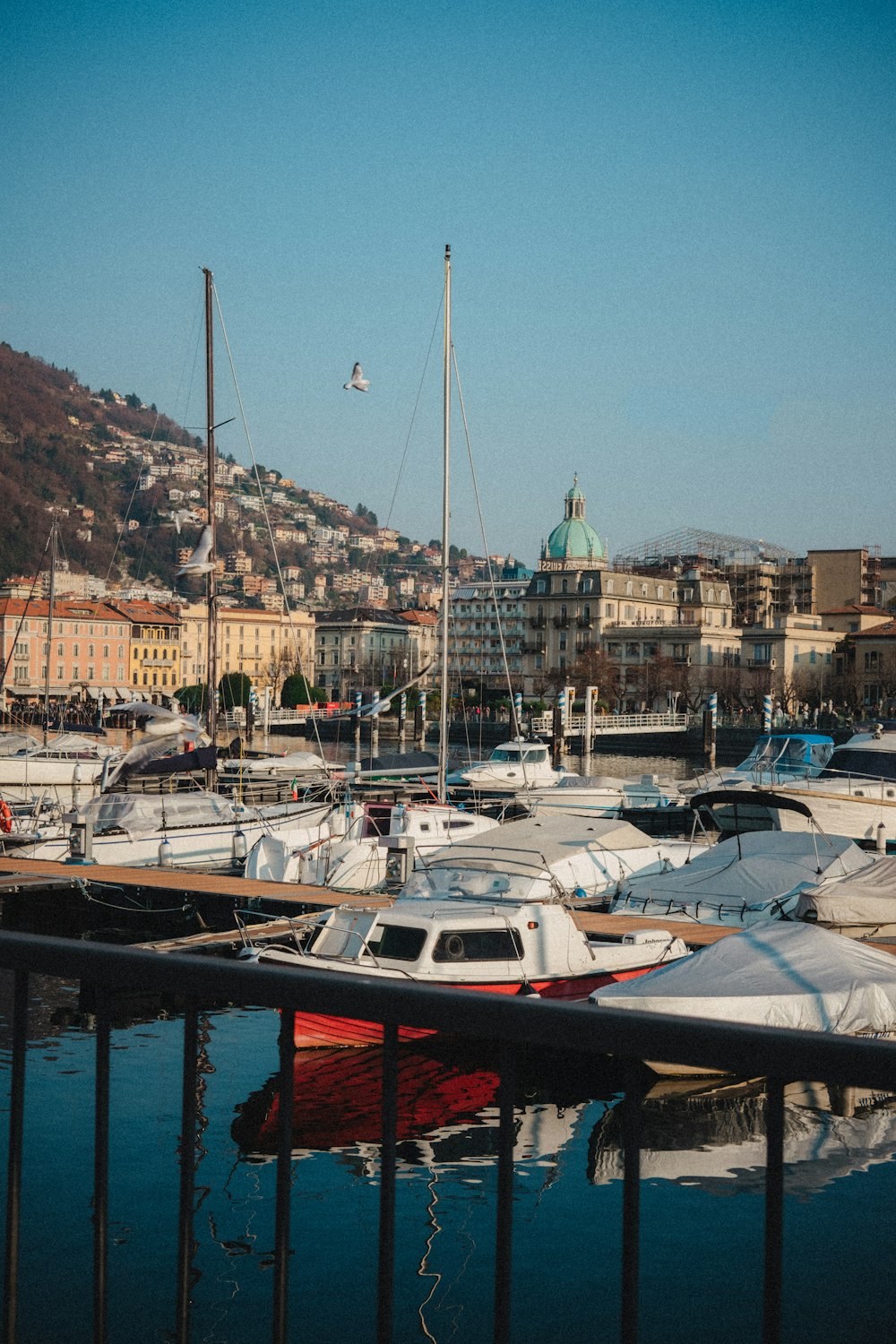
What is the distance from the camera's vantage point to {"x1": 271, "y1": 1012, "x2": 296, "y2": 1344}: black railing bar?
9.75 feet

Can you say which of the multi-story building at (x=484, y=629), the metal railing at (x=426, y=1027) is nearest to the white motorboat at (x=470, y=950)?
the metal railing at (x=426, y=1027)

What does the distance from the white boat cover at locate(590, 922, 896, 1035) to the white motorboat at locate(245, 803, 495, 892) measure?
6799 mm

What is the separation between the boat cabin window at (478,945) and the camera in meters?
16.8

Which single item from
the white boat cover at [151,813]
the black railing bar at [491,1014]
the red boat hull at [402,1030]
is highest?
the black railing bar at [491,1014]

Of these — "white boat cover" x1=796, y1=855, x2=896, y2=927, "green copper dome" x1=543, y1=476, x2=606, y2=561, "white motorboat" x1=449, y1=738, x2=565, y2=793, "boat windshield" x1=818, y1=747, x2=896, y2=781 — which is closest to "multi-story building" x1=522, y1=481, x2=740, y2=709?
"green copper dome" x1=543, y1=476, x2=606, y2=561

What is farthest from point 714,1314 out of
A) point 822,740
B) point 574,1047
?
point 822,740

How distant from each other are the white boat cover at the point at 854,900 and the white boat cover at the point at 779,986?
3848 mm

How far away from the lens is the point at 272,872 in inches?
1030

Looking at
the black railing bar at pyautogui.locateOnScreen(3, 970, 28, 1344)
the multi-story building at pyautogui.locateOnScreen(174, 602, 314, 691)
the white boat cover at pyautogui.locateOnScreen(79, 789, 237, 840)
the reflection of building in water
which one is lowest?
the reflection of building in water

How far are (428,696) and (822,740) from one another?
6403 cm

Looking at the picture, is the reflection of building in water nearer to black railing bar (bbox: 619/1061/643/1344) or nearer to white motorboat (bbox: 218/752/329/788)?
black railing bar (bbox: 619/1061/643/1344)

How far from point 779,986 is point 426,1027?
42.8 ft

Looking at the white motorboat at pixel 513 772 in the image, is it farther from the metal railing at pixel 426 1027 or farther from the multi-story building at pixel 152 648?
the multi-story building at pixel 152 648

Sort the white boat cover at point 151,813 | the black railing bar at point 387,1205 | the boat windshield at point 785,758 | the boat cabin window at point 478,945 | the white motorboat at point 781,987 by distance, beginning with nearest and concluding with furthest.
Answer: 1. the black railing bar at point 387,1205
2. the white motorboat at point 781,987
3. the boat cabin window at point 478,945
4. the white boat cover at point 151,813
5. the boat windshield at point 785,758
